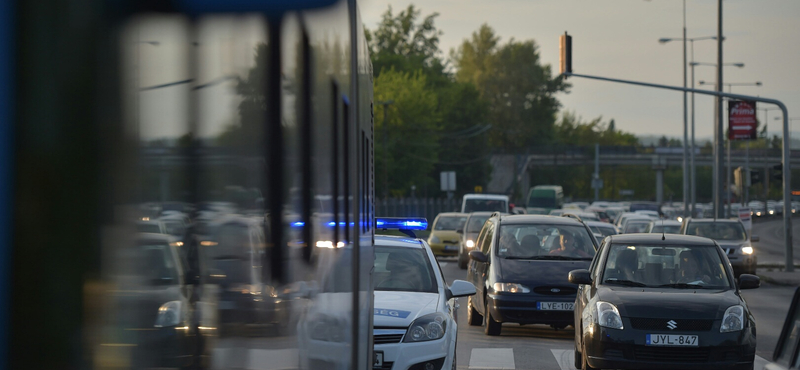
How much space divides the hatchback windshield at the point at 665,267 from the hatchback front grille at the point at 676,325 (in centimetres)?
83

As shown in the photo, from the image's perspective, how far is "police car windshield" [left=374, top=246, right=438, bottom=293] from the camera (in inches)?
403

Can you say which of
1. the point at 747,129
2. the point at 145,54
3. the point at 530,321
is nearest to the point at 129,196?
the point at 145,54

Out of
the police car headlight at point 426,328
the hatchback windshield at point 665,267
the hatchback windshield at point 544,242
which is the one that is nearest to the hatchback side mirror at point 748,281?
the hatchback windshield at point 665,267

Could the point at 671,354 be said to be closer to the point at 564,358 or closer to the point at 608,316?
the point at 608,316

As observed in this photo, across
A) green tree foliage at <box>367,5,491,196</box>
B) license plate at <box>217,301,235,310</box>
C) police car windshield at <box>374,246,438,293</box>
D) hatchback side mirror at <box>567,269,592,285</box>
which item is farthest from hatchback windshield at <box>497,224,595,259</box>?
green tree foliage at <box>367,5,491,196</box>

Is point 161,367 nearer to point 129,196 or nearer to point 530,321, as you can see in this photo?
point 129,196

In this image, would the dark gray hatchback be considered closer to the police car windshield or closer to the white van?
the police car windshield

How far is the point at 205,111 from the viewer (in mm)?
1872

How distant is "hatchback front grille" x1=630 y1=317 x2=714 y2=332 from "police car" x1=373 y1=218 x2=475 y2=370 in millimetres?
1742

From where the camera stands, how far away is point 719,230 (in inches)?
1095

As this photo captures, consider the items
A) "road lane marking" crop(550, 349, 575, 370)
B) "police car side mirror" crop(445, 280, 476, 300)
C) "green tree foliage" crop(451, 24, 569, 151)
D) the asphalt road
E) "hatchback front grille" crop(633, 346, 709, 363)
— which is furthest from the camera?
"green tree foliage" crop(451, 24, 569, 151)

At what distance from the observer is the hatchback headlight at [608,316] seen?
33.0 feet

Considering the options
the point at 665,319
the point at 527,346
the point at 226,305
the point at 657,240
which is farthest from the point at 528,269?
the point at 226,305

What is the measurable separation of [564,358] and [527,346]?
1164mm
